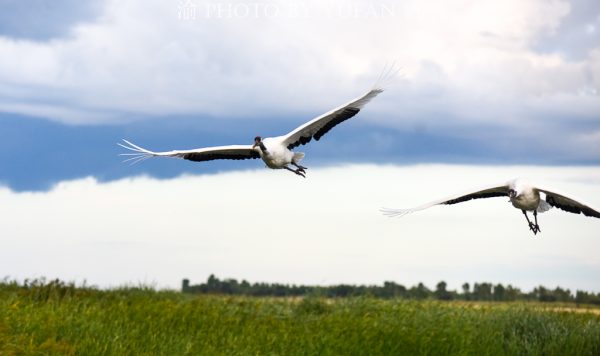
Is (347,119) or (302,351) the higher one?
(347,119)

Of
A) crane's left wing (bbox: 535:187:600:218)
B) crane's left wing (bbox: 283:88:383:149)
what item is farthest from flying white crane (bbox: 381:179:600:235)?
crane's left wing (bbox: 283:88:383:149)

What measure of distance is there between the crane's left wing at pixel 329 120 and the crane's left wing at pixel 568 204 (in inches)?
96.8

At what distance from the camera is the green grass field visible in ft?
38.9

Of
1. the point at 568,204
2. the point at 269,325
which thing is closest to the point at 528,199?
the point at 568,204

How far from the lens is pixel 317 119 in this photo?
1178cm

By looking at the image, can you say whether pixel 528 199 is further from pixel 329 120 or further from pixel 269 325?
pixel 269 325

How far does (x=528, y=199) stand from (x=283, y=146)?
3239 mm

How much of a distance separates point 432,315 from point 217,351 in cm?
499

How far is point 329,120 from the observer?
39.9 feet

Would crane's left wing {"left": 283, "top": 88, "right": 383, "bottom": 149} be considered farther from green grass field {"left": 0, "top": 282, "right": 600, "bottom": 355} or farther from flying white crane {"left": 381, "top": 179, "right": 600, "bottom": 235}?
green grass field {"left": 0, "top": 282, "right": 600, "bottom": 355}

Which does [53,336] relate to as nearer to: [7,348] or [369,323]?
[7,348]

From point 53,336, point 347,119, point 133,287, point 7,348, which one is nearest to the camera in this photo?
point 7,348

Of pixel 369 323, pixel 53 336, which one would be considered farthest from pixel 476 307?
pixel 53 336

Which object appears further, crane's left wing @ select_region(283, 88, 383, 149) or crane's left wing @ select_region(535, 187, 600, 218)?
crane's left wing @ select_region(535, 187, 600, 218)
